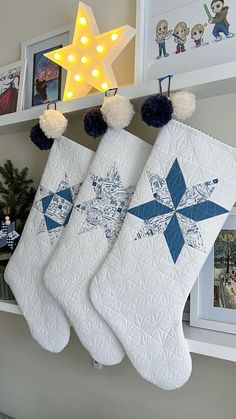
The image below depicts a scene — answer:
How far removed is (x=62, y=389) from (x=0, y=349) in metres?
0.33

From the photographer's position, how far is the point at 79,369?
49.5 inches

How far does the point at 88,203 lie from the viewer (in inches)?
39.1

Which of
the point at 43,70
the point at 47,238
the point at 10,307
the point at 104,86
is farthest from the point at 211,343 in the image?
the point at 43,70

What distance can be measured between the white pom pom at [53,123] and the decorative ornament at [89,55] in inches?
3.4

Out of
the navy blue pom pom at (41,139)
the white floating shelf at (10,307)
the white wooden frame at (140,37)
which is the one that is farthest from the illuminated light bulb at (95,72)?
the white floating shelf at (10,307)

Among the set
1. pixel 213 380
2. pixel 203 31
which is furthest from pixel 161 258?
pixel 203 31

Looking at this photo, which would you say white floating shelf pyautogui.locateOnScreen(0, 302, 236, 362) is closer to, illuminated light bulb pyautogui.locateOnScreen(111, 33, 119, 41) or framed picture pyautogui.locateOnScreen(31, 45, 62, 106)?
illuminated light bulb pyautogui.locateOnScreen(111, 33, 119, 41)

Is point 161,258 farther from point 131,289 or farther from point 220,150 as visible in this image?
point 220,150

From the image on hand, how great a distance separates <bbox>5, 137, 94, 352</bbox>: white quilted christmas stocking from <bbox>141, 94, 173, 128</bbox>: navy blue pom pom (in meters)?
0.22

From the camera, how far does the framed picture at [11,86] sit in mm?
1406

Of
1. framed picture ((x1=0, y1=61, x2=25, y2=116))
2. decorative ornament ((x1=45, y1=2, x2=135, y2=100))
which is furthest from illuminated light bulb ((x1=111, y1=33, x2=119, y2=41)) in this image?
framed picture ((x1=0, y1=61, x2=25, y2=116))

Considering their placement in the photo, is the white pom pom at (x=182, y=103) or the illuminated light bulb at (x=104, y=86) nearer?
the white pom pom at (x=182, y=103)

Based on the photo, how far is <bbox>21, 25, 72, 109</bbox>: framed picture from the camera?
1328 mm

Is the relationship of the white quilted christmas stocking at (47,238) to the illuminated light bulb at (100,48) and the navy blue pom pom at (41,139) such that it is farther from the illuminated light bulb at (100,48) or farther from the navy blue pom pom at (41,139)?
the illuminated light bulb at (100,48)
